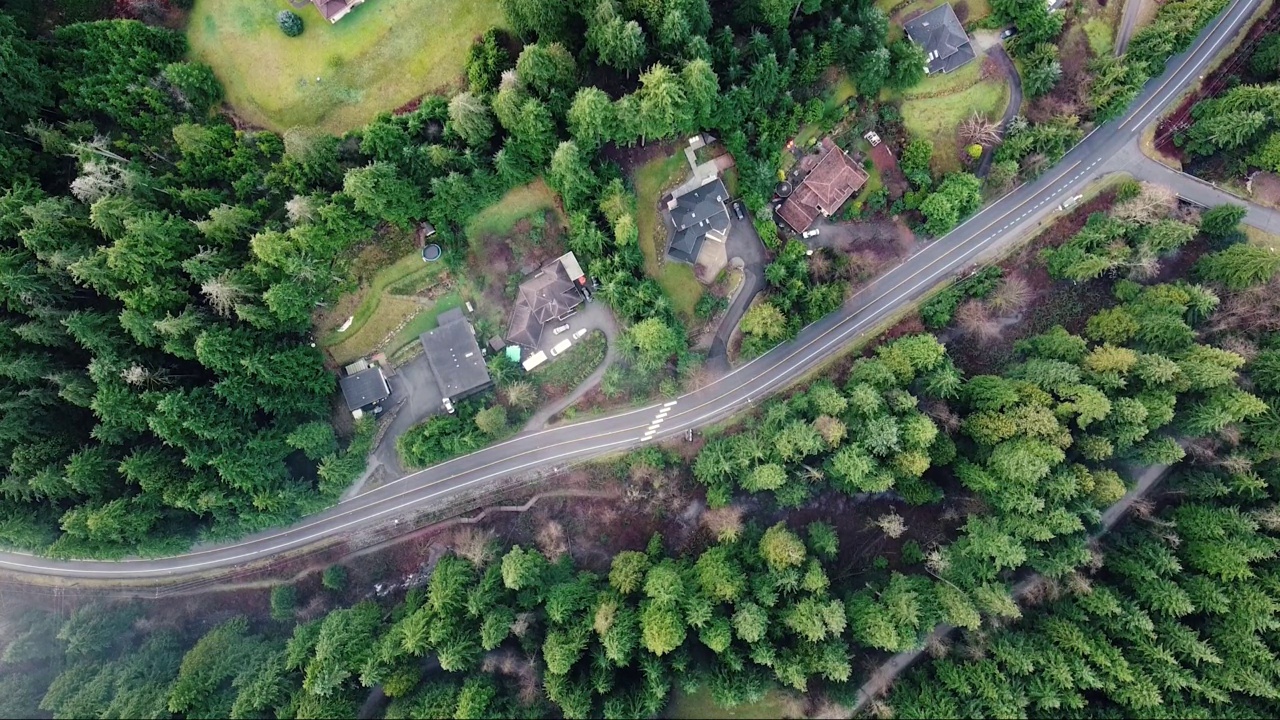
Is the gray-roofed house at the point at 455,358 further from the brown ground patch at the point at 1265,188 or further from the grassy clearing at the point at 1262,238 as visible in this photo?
the brown ground patch at the point at 1265,188

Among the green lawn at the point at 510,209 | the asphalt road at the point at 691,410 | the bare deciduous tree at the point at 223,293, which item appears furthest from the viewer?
the asphalt road at the point at 691,410

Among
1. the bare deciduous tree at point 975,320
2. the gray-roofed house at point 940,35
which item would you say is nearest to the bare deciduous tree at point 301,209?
the gray-roofed house at point 940,35

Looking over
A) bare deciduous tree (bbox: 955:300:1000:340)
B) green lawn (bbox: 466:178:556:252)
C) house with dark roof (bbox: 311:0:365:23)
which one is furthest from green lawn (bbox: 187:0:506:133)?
bare deciduous tree (bbox: 955:300:1000:340)

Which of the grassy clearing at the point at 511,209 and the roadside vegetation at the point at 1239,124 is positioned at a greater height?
the grassy clearing at the point at 511,209

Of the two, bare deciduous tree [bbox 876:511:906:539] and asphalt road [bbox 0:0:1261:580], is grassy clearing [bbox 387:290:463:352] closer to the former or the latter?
asphalt road [bbox 0:0:1261:580]

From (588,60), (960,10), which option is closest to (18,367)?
(588,60)

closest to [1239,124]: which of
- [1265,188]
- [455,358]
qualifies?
[1265,188]

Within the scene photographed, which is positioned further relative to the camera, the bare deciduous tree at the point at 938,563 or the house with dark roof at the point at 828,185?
the house with dark roof at the point at 828,185

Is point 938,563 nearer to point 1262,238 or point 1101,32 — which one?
point 1262,238
